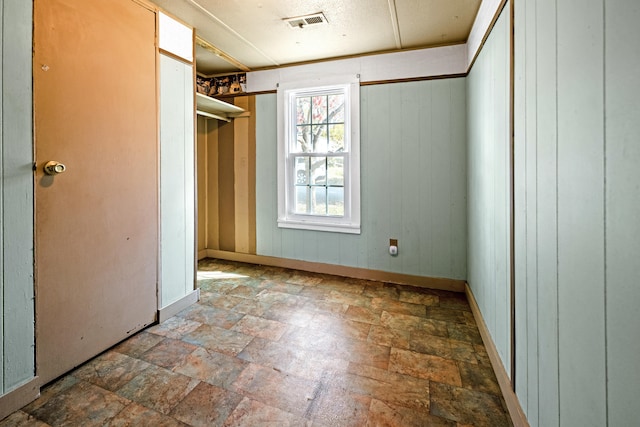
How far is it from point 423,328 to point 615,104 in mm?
1962

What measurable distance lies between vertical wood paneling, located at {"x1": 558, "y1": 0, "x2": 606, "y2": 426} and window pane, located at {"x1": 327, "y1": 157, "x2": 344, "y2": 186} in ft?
8.30

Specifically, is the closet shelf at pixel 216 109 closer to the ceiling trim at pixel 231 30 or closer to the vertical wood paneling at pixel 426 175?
the ceiling trim at pixel 231 30

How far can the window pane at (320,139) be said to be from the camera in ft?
11.5

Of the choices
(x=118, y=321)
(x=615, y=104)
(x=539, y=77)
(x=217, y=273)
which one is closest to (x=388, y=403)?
(x=615, y=104)

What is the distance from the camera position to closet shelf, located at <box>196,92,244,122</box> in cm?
333

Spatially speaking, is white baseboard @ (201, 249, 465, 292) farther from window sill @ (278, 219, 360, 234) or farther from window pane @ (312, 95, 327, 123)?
window pane @ (312, 95, 327, 123)

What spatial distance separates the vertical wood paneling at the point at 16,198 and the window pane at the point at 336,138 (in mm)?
2542

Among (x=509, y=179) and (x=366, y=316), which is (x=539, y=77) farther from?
(x=366, y=316)

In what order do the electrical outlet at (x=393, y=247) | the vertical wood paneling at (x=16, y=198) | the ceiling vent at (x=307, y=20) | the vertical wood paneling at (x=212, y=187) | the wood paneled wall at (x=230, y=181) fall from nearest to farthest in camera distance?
1. the vertical wood paneling at (x=16, y=198)
2. the ceiling vent at (x=307, y=20)
3. the electrical outlet at (x=393, y=247)
4. the wood paneled wall at (x=230, y=181)
5. the vertical wood paneling at (x=212, y=187)

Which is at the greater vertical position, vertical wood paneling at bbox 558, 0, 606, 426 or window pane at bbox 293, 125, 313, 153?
window pane at bbox 293, 125, 313, 153

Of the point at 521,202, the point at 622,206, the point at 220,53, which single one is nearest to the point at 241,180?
the point at 220,53

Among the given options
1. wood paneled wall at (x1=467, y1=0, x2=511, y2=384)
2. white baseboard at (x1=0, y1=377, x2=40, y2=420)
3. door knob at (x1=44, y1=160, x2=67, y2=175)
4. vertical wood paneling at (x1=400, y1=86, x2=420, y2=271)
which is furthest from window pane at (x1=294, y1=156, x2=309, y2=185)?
white baseboard at (x1=0, y1=377, x2=40, y2=420)

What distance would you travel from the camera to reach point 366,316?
2.51 meters

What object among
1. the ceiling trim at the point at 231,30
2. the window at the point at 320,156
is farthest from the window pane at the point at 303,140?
the ceiling trim at the point at 231,30
